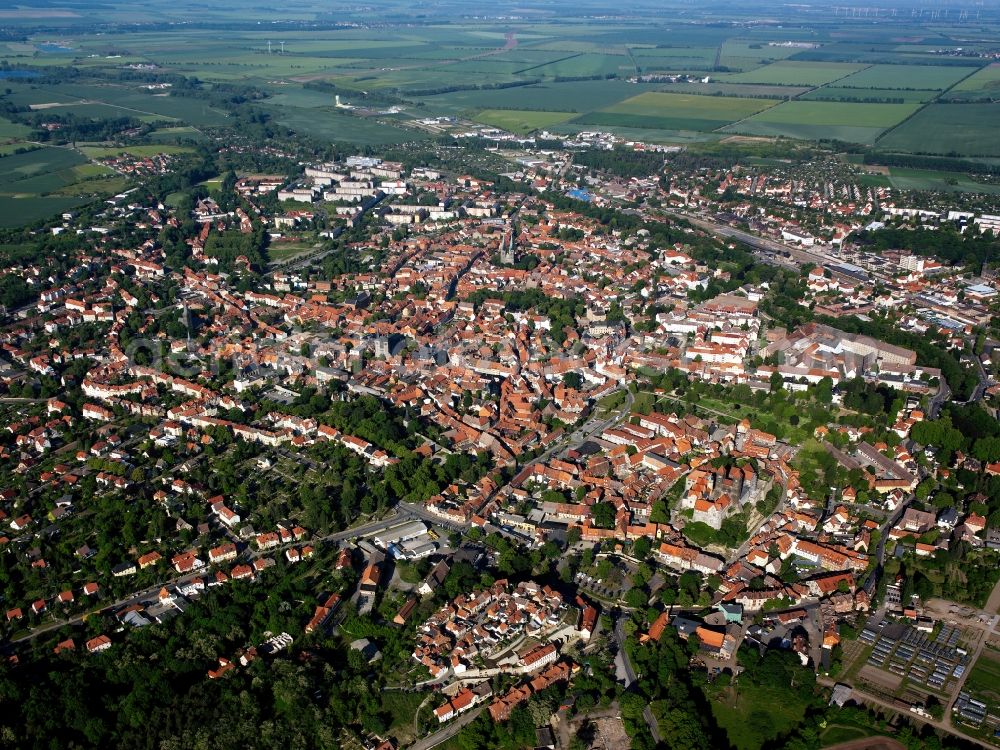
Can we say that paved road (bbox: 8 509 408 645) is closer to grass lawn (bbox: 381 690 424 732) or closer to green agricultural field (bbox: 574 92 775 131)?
grass lawn (bbox: 381 690 424 732)

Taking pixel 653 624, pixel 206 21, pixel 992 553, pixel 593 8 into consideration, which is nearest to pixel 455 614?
pixel 653 624

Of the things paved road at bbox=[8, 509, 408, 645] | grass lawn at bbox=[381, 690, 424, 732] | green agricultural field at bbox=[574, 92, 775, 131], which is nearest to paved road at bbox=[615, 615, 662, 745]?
grass lawn at bbox=[381, 690, 424, 732]

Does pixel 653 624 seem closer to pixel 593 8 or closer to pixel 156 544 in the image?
pixel 156 544

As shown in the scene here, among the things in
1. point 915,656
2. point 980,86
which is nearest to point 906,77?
point 980,86

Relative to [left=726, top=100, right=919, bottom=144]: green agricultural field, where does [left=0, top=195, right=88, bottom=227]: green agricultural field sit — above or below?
below


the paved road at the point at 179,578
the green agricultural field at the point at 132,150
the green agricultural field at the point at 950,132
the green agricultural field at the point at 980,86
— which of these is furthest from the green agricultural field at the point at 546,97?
the paved road at the point at 179,578

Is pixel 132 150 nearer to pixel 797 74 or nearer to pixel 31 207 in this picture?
pixel 31 207

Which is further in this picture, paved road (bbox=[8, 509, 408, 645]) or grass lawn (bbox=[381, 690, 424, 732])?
paved road (bbox=[8, 509, 408, 645])
